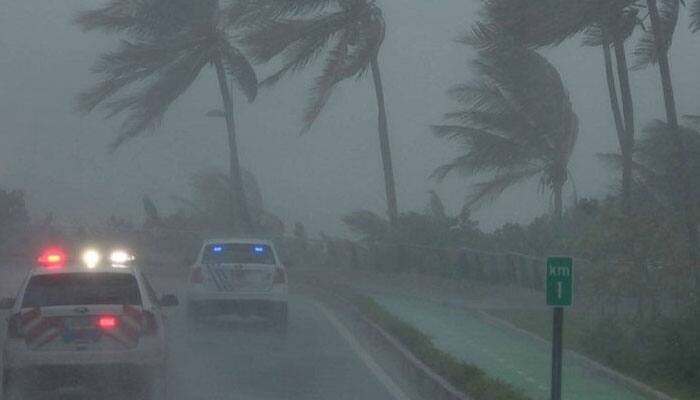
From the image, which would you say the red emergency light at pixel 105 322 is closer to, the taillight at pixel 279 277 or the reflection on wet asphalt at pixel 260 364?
the reflection on wet asphalt at pixel 260 364

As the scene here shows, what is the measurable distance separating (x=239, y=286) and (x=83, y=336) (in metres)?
9.41

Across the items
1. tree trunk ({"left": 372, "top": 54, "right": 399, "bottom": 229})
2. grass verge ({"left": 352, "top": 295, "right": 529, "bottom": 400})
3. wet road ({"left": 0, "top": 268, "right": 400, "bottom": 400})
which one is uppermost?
tree trunk ({"left": 372, "top": 54, "right": 399, "bottom": 229})

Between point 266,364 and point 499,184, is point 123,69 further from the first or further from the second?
point 266,364

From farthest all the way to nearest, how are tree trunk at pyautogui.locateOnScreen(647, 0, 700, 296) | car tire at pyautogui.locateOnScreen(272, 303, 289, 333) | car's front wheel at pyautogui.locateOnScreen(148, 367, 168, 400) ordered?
1. car tire at pyautogui.locateOnScreen(272, 303, 289, 333)
2. tree trunk at pyautogui.locateOnScreen(647, 0, 700, 296)
3. car's front wheel at pyautogui.locateOnScreen(148, 367, 168, 400)

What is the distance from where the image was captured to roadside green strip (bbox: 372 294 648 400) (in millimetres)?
16047

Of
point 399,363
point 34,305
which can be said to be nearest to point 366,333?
point 399,363

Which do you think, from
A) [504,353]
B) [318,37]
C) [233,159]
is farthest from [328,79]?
[504,353]

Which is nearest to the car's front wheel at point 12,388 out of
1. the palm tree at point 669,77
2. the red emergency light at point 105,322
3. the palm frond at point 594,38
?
the red emergency light at point 105,322

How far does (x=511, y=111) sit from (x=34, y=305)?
81.6 feet

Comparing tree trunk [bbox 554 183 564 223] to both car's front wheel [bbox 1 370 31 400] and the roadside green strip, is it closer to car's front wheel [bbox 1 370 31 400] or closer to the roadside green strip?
the roadside green strip

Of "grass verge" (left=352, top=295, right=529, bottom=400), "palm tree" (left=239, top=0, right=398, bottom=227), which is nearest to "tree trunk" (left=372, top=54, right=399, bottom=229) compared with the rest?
"palm tree" (left=239, top=0, right=398, bottom=227)

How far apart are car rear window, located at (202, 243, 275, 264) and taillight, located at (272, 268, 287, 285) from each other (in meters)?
0.21

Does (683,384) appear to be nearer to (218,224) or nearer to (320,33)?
(320,33)

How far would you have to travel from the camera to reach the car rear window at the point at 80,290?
48.3 ft
